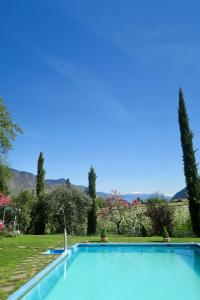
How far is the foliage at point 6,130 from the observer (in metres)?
17.9

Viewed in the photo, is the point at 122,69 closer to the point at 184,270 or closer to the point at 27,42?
the point at 27,42

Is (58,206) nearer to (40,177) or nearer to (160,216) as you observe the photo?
(40,177)

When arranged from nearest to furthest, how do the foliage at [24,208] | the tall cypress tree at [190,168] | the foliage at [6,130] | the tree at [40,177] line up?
the foliage at [6,130] → the tall cypress tree at [190,168] → the foliage at [24,208] → the tree at [40,177]

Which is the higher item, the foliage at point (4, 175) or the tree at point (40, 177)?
the tree at point (40, 177)

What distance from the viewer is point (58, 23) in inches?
473

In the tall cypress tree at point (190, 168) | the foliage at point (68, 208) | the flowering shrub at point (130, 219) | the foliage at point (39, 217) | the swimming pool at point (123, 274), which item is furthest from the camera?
the foliage at point (39, 217)

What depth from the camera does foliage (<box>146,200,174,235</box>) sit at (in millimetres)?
20578

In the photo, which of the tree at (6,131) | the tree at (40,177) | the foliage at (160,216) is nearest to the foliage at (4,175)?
the tree at (6,131)

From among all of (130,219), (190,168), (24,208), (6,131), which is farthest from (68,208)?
(190,168)

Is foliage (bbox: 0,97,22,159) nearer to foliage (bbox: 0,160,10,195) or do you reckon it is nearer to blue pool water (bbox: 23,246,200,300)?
foliage (bbox: 0,160,10,195)

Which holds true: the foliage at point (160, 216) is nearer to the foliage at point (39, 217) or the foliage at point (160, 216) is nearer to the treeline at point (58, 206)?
the treeline at point (58, 206)

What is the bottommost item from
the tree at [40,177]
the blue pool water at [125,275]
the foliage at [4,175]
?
the blue pool water at [125,275]

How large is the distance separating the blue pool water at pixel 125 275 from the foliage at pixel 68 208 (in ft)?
32.0

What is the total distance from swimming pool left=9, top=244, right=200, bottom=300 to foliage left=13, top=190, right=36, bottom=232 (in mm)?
10061
